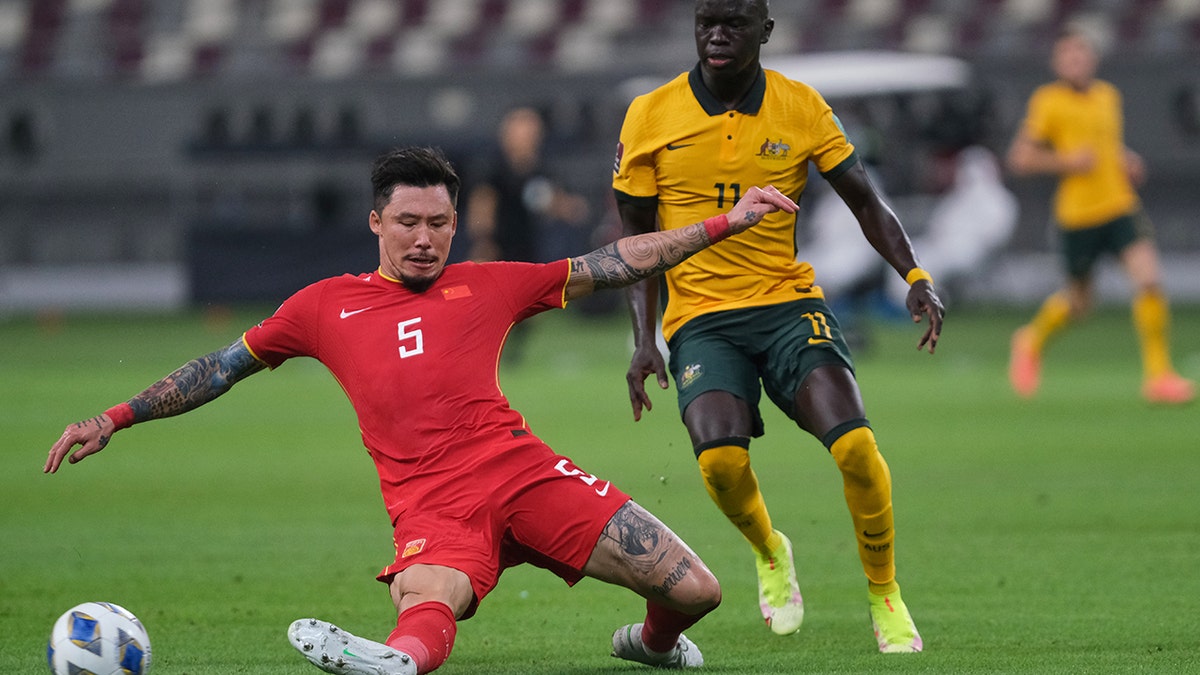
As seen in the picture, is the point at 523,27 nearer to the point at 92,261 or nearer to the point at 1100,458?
Result: the point at 92,261

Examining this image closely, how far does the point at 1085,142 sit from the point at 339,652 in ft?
35.5

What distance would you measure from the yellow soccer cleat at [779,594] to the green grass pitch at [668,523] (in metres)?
0.09

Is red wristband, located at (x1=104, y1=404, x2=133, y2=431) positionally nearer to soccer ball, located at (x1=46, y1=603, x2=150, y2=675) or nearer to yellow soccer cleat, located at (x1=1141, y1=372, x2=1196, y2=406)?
soccer ball, located at (x1=46, y1=603, x2=150, y2=675)

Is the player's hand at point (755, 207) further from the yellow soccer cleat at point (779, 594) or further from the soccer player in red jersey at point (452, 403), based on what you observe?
the yellow soccer cleat at point (779, 594)

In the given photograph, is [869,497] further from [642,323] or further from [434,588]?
[434,588]

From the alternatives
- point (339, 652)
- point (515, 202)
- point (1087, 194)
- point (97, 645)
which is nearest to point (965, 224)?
point (515, 202)

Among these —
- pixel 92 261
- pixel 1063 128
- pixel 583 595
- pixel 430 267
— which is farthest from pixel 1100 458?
pixel 92 261

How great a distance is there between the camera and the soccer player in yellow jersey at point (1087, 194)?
46.3 ft

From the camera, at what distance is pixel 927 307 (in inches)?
250

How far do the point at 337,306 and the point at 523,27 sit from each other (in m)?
27.4

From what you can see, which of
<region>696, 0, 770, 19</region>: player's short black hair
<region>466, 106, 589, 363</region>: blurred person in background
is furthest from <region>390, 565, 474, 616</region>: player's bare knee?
<region>466, 106, 589, 363</region>: blurred person in background

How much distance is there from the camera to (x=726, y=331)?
22.2 ft

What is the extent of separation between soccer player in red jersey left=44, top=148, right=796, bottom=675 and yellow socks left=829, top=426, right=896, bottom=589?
87 cm

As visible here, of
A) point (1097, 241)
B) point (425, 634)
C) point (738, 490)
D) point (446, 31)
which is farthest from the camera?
point (446, 31)
